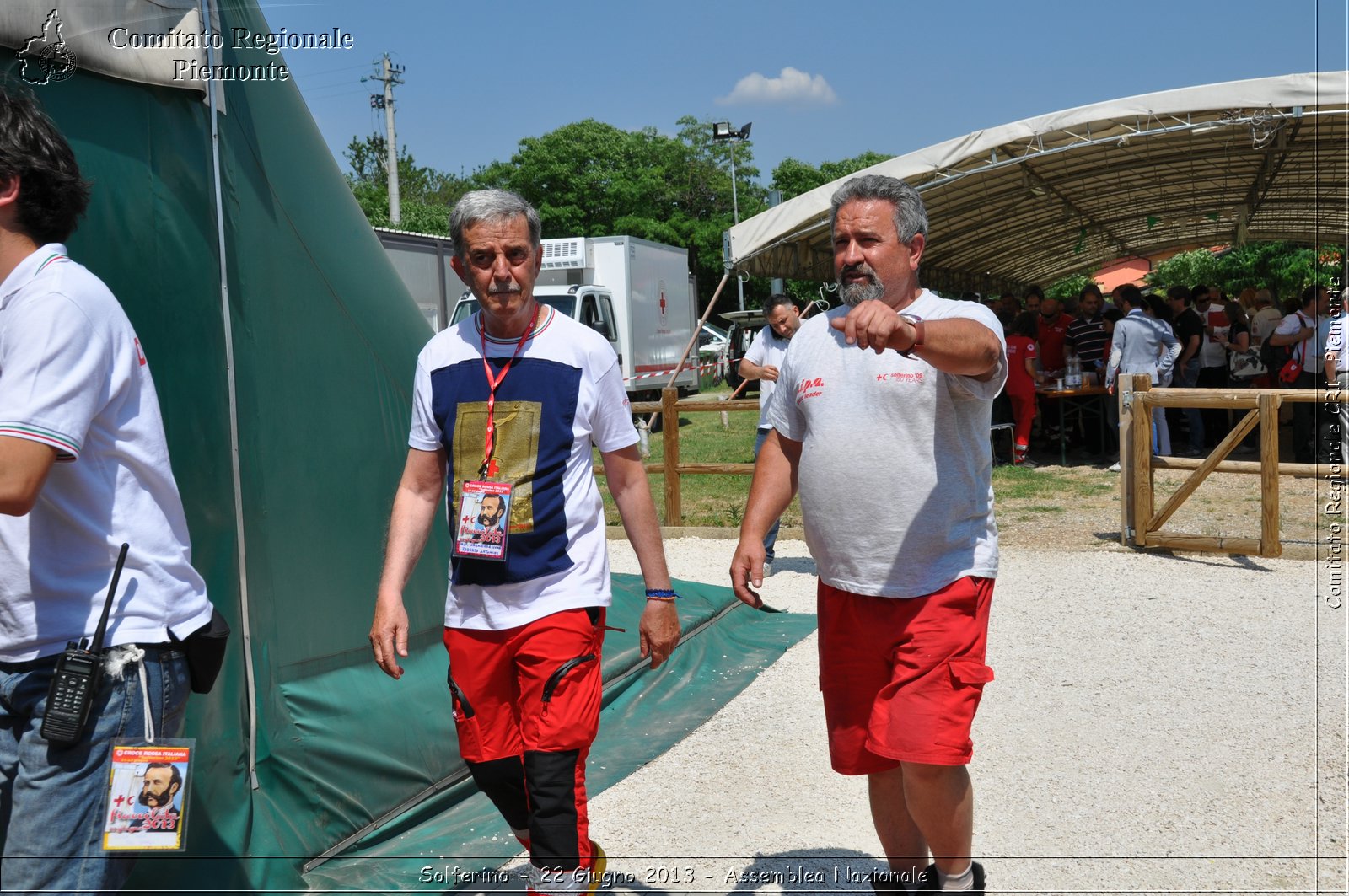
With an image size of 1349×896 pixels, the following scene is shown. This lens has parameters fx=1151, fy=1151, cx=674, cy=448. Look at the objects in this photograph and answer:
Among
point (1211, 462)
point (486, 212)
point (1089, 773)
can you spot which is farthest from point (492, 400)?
point (1211, 462)

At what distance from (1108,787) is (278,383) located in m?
3.27

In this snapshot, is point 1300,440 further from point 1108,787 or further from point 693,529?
point 1108,787

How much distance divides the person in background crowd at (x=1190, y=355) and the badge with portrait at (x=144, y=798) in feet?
41.9

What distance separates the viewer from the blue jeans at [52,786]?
1981 mm

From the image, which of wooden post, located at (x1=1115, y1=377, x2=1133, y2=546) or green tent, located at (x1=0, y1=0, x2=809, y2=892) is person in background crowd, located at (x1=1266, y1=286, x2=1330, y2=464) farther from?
green tent, located at (x1=0, y1=0, x2=809, y2=892)

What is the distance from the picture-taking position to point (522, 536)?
2824mm

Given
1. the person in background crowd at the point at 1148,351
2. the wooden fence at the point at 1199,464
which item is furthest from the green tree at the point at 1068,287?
the wooden fence at the point at 1199,464

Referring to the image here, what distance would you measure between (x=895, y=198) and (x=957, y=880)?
173 cm

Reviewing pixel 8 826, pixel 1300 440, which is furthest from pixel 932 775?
pixel 1300 440

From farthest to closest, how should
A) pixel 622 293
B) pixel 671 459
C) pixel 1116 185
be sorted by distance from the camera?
pixel 622 293
pixel 1116 185
pixel 671 459

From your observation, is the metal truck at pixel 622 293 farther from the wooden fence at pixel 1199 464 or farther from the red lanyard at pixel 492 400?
the red lanyard at pixel 492 400

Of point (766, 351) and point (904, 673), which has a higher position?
point (766, 351)

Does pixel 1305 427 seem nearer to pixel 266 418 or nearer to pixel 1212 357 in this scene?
pixel 1212 357

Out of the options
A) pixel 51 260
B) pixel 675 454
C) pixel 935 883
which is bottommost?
pixel 935 883
